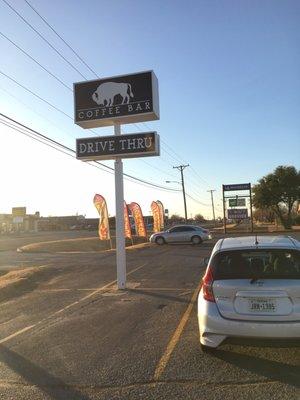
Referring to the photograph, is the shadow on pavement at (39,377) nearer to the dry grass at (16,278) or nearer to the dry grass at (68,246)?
the dry grass at (16,278)

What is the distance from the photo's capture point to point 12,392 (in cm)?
615

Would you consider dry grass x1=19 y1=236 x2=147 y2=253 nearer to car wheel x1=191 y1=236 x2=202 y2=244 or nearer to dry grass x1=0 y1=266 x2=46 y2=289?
car wheel x1=191 y1=236 x2=202 y2=244

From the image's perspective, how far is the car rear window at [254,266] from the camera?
7105mm

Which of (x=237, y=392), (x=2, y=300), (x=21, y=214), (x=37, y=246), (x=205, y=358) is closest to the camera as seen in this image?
(x=237, y=392)

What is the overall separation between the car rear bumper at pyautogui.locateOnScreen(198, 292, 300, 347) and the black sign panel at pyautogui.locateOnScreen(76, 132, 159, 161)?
8.79 metres

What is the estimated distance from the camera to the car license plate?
6.81 meters

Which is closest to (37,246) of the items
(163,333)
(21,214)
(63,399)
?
(163,333)

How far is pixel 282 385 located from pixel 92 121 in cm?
1163

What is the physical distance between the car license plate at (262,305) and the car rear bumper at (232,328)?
0.58 ft

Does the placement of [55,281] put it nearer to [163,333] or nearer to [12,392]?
[163,333]

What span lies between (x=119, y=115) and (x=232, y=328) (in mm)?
10222

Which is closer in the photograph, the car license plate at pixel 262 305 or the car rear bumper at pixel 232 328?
the car rear bumper at pixel 232 328

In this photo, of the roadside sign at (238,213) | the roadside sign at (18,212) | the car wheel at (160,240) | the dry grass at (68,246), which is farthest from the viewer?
the roadside sign at (18,212)

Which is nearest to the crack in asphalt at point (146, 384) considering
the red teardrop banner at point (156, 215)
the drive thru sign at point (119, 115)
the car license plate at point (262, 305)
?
the car license plate at point (262, 305)
